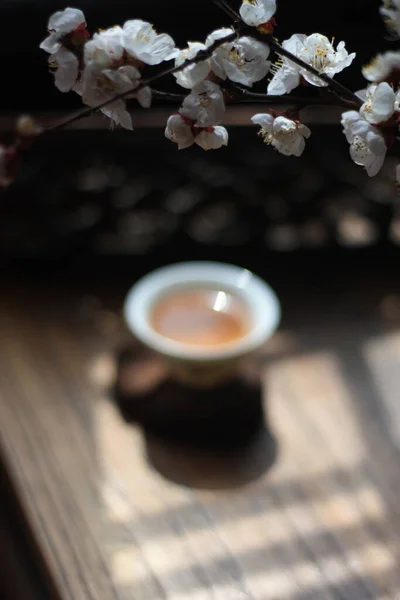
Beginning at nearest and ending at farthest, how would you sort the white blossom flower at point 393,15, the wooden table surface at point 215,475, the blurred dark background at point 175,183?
1. the white blossom flower at point 393,15
2. the wooden table surface at point 215,475
3. the blurred dark background at point 175,183

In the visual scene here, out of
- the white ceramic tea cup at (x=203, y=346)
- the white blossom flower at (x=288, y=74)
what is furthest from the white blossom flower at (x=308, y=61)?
the white ceramic tea cup at (x=203, y=346)

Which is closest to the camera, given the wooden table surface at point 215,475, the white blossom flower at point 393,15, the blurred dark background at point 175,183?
the white blossom flower at point 393,15

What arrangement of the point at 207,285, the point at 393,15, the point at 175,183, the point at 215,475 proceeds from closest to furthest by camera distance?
1. the point at 393,15
2. the point at 215,475
3. the point at 207,285
4. the point at 175,183

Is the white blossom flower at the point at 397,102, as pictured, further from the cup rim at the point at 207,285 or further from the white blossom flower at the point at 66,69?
the cup rim at the point at 207,285

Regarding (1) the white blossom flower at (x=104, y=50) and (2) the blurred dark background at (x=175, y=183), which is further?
(2) the blurred dark background at (x=175, y=183)

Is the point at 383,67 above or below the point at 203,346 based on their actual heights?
above

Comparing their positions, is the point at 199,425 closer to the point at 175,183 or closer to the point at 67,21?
the point at 175,183

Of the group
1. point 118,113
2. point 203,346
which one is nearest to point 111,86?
point 118,113

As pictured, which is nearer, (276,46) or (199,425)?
(276,46)
